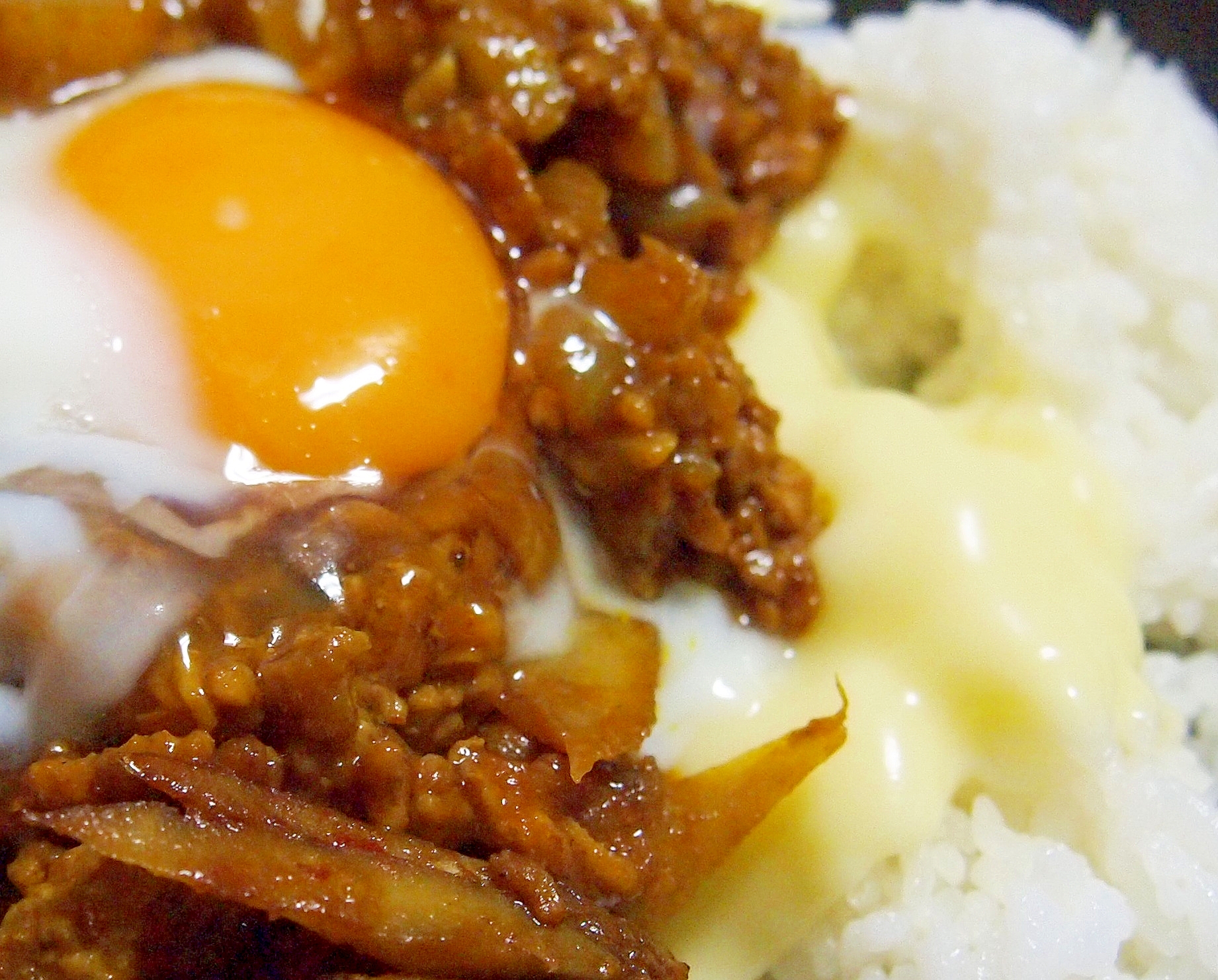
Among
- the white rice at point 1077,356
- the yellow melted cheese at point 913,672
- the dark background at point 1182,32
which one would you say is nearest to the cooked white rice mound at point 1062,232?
the white rice at point 1077,356

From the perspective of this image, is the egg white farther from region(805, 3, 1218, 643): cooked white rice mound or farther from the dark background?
the dark background

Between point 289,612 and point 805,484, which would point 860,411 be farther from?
point 289,612

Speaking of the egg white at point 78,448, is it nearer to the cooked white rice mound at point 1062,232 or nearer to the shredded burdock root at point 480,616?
the shredded burdock root at point 480,616

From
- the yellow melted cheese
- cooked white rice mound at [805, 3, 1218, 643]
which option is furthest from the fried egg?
cooked white rice mound at [805, 3, 1218, 643]

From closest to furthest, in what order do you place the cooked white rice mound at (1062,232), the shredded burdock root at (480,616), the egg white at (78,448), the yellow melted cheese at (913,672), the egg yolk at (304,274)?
the shredded burdock root at (480,616) → the egg white at (78,448) → the egg yolk at (304,274) → the yellow melted cheese at (913,672) → the cooked white rice mound at (1062,232)

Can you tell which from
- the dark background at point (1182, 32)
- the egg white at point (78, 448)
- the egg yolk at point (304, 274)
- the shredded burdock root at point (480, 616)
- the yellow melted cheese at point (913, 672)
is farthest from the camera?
the dark background at point (1182, 32)

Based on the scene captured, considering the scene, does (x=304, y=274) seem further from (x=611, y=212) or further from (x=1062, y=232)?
(x=1062, y=232)

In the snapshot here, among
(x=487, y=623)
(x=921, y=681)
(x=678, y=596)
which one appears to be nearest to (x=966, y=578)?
(x=921, y=681)
